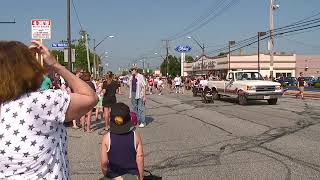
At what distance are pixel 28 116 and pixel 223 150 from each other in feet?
25.7

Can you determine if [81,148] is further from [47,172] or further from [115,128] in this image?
[47,172]

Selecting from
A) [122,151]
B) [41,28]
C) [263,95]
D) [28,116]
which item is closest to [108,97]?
[41,28]

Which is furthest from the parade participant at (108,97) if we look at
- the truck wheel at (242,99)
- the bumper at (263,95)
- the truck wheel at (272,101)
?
the truck wheel at (272,101)

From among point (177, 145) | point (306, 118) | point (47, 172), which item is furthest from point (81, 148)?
point (306, 118)

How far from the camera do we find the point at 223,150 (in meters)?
10.5

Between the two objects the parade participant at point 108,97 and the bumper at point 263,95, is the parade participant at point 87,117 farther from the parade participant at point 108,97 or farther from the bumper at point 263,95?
the bumper at point 263,95

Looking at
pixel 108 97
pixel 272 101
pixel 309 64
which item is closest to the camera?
pixel 108 97

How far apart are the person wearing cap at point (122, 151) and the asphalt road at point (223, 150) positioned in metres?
3.49

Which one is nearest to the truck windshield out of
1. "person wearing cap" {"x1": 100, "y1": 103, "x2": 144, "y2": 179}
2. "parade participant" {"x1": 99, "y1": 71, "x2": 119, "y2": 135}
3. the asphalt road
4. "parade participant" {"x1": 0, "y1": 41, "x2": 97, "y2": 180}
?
the asphalt road

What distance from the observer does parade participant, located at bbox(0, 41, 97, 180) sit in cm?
295

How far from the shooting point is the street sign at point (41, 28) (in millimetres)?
15297

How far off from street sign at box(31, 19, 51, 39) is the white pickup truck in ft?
42.2

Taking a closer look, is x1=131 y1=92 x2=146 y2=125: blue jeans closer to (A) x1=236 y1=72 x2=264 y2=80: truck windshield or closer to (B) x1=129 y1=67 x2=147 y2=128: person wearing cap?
(B) x1=129 y1=67 x2=147 y2=128: person wearing cap

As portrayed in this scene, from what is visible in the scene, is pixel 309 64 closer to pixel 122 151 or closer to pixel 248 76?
pixel 248 76
